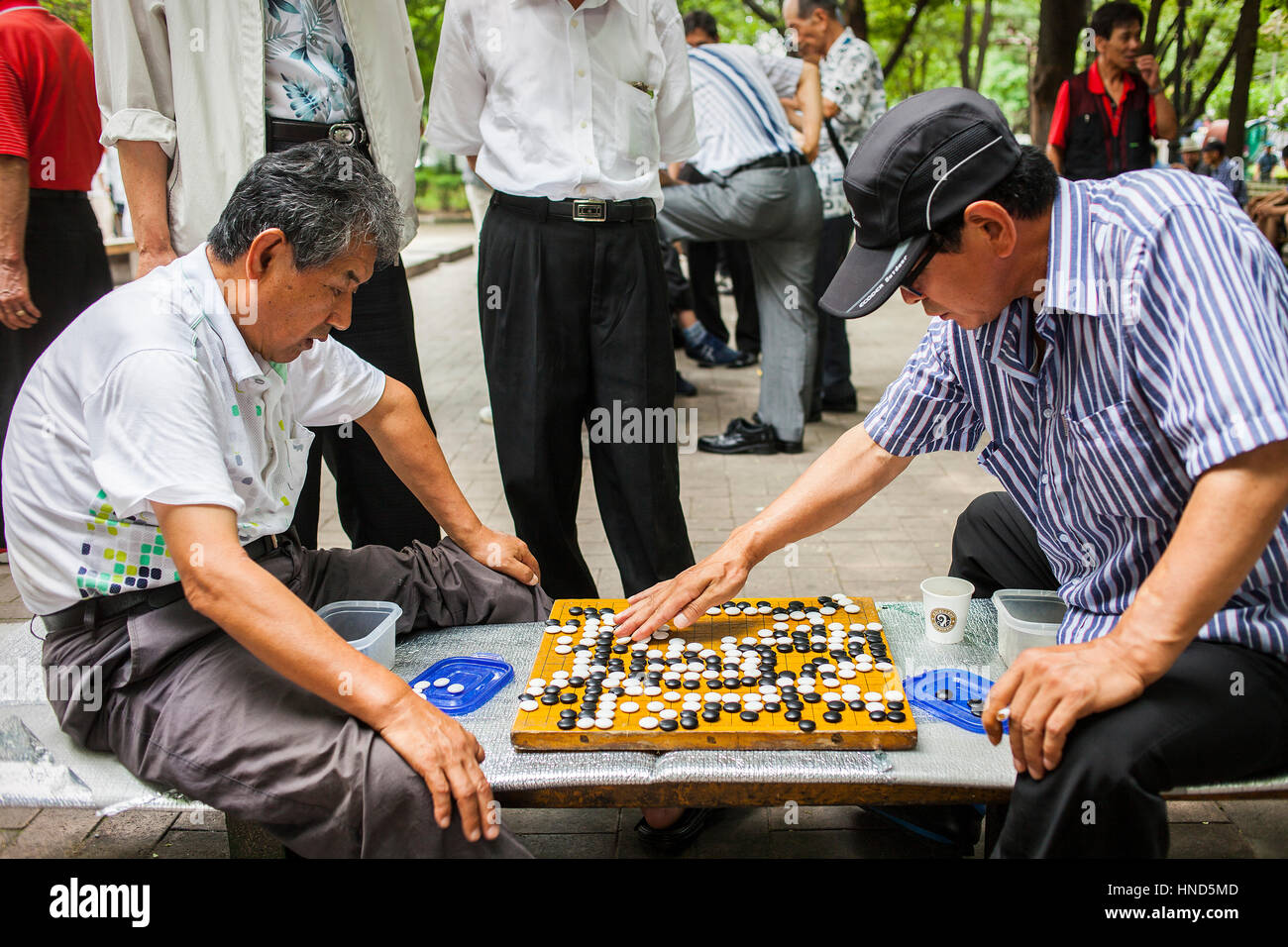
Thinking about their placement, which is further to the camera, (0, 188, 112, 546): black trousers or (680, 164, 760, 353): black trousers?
(680, 164, 760, 353): black trousers

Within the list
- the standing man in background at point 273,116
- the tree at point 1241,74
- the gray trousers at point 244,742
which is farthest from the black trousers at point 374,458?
the tree at point 1241,74

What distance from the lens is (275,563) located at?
2.25m

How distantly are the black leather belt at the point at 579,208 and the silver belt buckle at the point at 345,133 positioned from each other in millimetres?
443

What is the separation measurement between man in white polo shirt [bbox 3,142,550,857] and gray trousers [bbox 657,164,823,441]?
3.11 metres

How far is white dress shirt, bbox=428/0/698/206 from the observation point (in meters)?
3.03

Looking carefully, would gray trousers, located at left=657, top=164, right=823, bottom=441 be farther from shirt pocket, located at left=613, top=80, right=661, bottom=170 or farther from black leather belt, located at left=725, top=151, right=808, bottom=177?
shirt pocket, located at left=613, top=80, right=661, bottom=170

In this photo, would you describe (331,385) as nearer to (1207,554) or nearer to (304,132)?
(304,132)

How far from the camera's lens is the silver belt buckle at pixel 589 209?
3068 mm

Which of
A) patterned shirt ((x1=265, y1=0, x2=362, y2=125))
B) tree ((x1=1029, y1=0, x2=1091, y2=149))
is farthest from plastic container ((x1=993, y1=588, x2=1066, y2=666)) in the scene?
tree ((x1=1029, y1=0, x2=1091, y2=149))

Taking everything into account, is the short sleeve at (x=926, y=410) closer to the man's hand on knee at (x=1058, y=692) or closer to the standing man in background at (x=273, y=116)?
the man's hand on knee at (x=1058, y=692)

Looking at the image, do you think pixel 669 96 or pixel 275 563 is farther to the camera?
pixel 669 96
